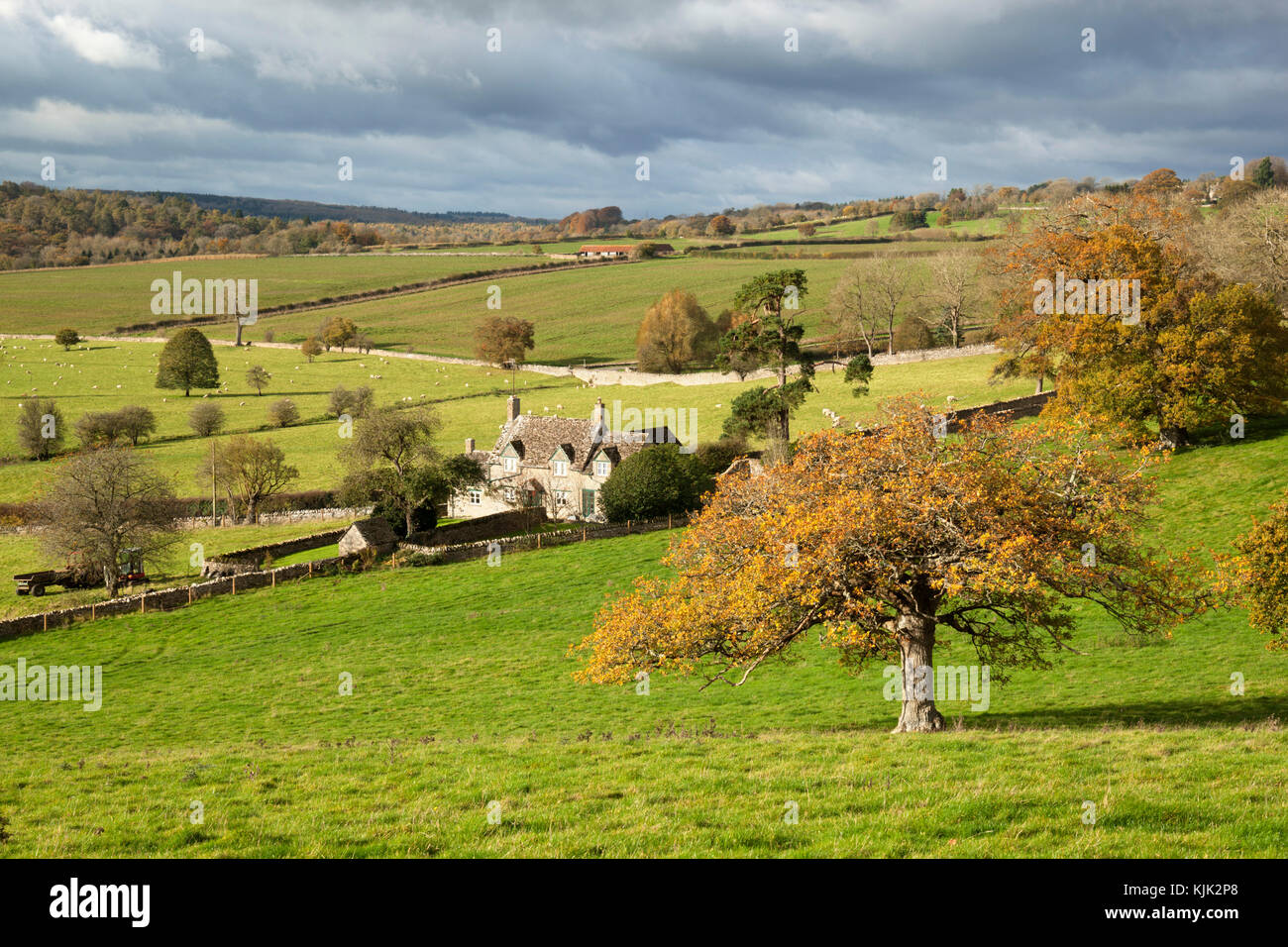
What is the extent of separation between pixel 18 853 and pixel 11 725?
808 inches

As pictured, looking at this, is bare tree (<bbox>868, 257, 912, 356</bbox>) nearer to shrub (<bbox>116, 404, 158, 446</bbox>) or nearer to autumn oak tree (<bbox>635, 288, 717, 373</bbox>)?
autumn oak tree (<bbox>635, 288, 717, 373</bbox>)

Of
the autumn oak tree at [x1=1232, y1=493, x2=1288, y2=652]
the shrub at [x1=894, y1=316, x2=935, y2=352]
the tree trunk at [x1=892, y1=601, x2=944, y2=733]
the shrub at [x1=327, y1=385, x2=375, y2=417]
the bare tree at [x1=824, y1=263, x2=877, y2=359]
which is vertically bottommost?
the tree trunk at [x1=892, y1=601, x2=944, y2=733]

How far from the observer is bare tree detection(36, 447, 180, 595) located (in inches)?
1809

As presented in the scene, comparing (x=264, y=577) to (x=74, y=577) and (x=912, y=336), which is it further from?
(x=912, y=336)

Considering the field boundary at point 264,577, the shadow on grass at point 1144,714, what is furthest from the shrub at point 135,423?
the shadow on grass at point 1144,714

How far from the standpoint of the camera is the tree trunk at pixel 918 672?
65.4ft

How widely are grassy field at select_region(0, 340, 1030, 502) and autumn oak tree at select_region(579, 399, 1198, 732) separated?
44.0 metres

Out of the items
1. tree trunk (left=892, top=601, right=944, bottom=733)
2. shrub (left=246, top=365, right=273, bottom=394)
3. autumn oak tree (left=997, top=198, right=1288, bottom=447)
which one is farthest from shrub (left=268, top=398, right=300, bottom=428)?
tree trunk (left=892, top=601, right=944, bottom=733)

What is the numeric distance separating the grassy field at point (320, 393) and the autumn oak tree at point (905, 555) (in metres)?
44.0

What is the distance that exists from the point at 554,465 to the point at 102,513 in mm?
28533

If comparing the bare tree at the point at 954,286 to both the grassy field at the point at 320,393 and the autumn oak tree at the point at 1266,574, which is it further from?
the autumn oak tree at the point at 1266,574

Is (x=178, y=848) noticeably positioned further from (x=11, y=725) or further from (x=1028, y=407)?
(x=1028, y=407)

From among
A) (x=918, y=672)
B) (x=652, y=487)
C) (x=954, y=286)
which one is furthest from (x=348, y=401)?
(x=918, y=672)

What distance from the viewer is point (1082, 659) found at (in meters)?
28.5
